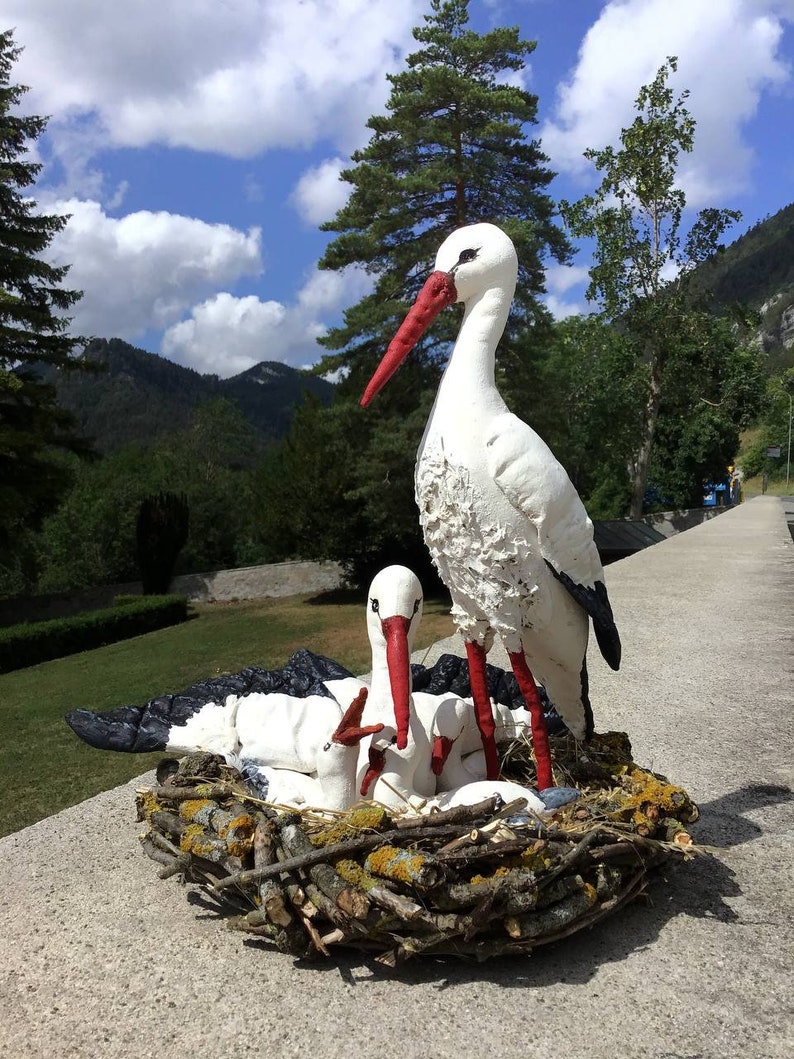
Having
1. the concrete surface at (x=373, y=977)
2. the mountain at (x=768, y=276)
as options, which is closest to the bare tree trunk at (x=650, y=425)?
the concrete surface at (x=373, y=977)

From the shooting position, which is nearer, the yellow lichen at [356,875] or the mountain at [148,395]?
the yellow lichen at [356,875]

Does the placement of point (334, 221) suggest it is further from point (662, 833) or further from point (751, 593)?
point (662, 833)

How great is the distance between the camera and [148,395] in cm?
10344

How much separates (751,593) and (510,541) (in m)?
6.56

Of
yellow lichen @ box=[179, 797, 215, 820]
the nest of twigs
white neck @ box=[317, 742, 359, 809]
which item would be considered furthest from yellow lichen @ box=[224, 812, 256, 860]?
white neck @ box=[317, 742, 359, 809]

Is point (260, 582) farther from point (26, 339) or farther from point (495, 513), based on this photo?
point (495, 513)

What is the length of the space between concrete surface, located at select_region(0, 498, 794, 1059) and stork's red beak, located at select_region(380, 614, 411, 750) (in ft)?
1.88

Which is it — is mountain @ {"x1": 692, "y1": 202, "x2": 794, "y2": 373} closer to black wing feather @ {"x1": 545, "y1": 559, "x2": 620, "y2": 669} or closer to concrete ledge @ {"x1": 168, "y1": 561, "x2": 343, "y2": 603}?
concrete ledge @ {"x1": 168, "y1": 561, "x2": 343, "y2": 603}

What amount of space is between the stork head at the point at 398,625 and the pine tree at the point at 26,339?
629 inches

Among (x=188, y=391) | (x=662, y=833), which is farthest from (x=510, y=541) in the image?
(x=188, y=391)

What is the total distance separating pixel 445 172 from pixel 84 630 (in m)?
10.5

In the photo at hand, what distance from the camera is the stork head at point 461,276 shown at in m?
2.29

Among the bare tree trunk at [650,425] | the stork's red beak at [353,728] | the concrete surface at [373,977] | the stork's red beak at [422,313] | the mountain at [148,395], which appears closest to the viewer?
the concrete surface at [373,977]

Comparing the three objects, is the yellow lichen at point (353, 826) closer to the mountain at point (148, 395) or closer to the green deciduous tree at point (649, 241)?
the green deciduous tree at point (649, 241)
